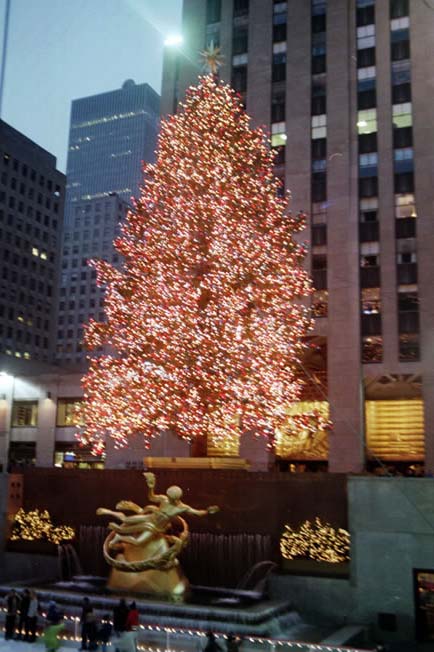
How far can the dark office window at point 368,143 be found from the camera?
48281 millimetres

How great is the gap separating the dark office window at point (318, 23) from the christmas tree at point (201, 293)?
2399cm

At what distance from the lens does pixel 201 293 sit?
2862cm

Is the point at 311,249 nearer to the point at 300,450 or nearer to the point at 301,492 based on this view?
the point at 300,450

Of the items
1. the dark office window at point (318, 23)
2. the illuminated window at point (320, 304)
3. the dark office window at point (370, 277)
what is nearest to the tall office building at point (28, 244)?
the dark office window at point (318, 23)

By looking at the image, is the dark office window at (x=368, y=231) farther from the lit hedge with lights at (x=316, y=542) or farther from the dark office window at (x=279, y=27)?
the lit hedge with lights at (x=316, y=542)

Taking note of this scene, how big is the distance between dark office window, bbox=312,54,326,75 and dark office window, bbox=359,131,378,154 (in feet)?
19.5

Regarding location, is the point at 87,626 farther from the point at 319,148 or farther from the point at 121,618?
the point at 319,148

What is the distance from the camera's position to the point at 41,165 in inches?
5030

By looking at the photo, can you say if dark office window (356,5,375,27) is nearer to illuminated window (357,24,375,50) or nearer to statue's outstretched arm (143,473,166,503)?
illuminated window (357,24,375,50)

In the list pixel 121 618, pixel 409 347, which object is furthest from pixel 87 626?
pixel 409 347

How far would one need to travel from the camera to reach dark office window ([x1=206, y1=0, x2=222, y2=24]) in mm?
54719

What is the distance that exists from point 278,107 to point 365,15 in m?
8.88

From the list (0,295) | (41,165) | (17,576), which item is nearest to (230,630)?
(17,576)

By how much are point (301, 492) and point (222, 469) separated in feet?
10.2
